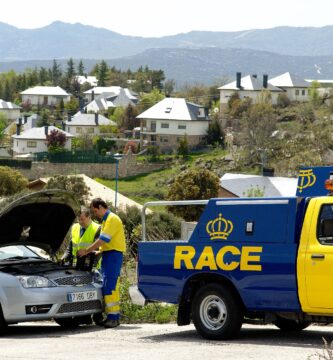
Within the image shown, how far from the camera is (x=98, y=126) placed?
16125cm

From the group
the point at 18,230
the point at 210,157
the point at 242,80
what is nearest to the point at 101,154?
the point at 210,157

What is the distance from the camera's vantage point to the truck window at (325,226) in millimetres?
13336

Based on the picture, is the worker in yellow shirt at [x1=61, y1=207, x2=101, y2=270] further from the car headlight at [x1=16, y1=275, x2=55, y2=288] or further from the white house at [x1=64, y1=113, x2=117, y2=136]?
the white house at [x1=64, y1=113, x2=117, y2=136]

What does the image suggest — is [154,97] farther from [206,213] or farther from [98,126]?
[206,213]

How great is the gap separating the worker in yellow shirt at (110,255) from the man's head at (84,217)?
559 millimetres

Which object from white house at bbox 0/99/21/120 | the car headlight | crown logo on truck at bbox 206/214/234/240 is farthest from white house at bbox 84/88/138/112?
crown logo on truck at bbox 206/214/234/240

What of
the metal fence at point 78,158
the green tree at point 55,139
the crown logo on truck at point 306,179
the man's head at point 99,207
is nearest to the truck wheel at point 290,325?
the crown logo on truck at point 306,179

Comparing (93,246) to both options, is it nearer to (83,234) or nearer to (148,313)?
(83,234)

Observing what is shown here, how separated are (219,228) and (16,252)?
3721 millimetres

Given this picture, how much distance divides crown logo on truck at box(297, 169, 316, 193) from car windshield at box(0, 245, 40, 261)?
417cm

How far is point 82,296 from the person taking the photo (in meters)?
15.9

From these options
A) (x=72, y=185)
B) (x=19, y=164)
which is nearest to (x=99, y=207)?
(x=72, y=185)

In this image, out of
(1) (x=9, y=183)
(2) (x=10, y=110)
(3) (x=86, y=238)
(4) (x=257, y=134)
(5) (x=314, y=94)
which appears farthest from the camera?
(2) (x=10, y=110)

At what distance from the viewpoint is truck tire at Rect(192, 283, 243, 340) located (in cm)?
1391
